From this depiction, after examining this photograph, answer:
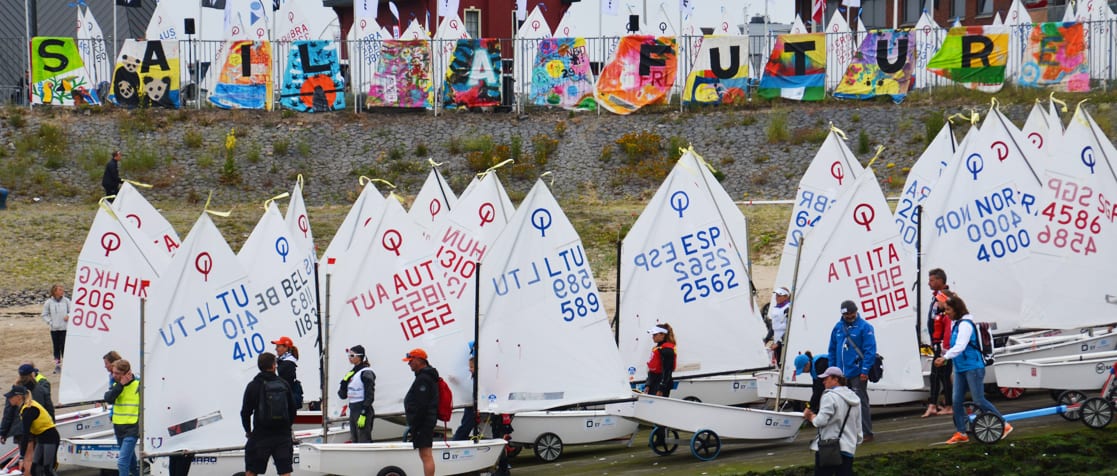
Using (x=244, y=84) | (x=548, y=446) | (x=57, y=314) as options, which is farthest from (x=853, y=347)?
(x=244, y=84)

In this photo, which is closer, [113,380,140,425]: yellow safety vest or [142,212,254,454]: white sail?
[142,212,254,454]: white sail

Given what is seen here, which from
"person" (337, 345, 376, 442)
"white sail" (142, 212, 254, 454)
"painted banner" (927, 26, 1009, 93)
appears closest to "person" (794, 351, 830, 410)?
"person" (337, 345, 376, 442)

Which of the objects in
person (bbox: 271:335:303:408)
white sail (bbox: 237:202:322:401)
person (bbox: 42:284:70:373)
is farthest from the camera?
person (bbox: 42:284:70:373)

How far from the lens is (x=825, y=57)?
38469 millimetres

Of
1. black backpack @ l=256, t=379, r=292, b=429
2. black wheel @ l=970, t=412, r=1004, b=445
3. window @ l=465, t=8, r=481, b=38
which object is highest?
window @ l=465, t=8, r=481, b=38

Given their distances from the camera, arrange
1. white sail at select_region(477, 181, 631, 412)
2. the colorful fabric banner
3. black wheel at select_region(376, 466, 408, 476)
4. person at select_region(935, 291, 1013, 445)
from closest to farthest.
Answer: black wheel at select_region(376, 466, 408, 476), person at select_region(935, 291, 1013, 445), white sail at select_region(477, 181, 631, 412), the colorful fabric banner

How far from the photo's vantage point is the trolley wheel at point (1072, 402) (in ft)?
47.6

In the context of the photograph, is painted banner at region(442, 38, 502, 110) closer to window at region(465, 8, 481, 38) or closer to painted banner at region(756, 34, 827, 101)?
painted banner at region(756, 34, 827, 101)

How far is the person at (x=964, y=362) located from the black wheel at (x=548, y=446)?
3.90 m

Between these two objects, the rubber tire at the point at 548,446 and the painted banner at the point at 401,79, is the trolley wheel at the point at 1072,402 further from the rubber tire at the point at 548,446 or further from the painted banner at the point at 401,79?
the painted banner at the point at 401,79

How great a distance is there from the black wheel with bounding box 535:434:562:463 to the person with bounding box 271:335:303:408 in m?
2.46

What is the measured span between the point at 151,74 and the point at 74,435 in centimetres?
2399

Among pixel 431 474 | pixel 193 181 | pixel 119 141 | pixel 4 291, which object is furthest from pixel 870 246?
pixel 119 141

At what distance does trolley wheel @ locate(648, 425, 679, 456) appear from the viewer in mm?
14703
